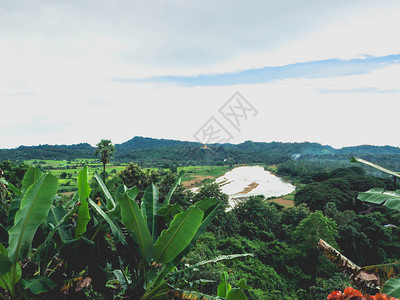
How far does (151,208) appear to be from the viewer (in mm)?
2754

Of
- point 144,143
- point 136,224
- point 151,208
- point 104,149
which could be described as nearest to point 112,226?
point 136,224

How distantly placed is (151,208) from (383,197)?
106 inches

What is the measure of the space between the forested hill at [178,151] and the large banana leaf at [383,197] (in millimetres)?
64526

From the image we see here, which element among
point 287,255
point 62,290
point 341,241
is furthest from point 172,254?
point 341,241

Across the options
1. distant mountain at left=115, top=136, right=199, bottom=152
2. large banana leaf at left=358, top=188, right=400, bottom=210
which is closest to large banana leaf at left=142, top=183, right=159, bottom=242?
large banana leaf at left=358, top=188, right=400, bottom=210

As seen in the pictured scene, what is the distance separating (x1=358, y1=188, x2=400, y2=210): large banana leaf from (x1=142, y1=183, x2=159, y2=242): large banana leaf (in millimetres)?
2452

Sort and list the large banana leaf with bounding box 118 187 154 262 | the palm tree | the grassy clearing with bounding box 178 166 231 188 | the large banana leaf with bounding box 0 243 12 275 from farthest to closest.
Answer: the grassy clearing with bounding box 178 166 231 188
the palm tree
the large banana leaf with bounding box 118 187 154 262
the large banana leaf with bounding box 0 243 12 275

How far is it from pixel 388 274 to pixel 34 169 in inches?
167

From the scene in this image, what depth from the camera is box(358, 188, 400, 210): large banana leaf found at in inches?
111

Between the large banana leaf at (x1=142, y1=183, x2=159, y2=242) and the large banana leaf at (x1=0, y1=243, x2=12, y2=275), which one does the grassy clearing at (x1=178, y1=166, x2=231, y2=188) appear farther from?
the large banana leaf at (x1=0, y1=243, x2=12, y2=275)

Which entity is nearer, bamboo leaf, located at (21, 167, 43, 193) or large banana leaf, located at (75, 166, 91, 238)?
large banana leaf, located at (75, 166, 91, 238)

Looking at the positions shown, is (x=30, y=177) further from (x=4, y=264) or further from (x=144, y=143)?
(x=144, y=143)

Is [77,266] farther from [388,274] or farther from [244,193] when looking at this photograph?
[244,193]

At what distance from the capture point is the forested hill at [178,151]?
71.1m
